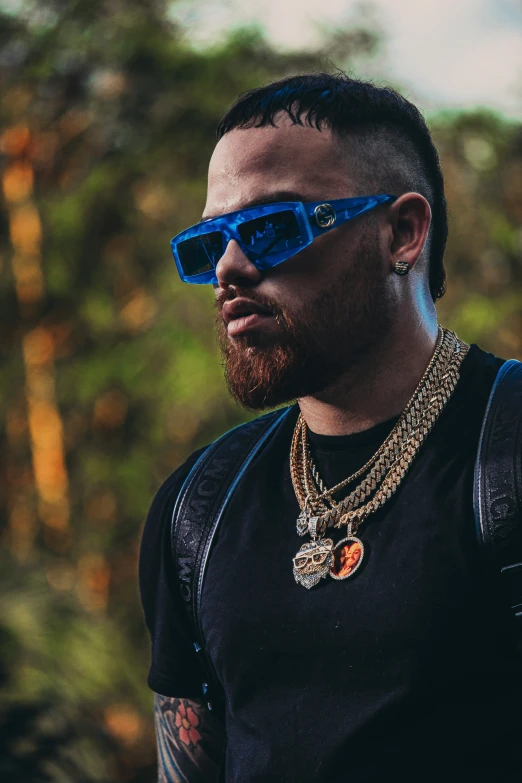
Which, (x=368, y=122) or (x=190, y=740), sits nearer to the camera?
(x=368, y=122)

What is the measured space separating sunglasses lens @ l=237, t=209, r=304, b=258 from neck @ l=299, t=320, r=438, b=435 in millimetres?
265

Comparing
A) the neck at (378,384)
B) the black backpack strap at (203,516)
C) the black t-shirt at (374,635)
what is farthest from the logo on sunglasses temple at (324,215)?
the black backpack strap at (203,516)

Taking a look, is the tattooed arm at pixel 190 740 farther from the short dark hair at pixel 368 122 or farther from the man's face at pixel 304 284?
the short dark hair at pixel 368 122

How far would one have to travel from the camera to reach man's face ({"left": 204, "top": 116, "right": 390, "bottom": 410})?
1795 mm

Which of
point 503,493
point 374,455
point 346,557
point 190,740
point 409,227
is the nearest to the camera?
point 503,493

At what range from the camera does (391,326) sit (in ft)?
6.02

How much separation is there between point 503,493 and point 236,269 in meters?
0.69

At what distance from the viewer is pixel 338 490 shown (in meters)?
1.82

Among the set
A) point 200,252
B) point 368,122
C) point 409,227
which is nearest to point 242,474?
point 200,252

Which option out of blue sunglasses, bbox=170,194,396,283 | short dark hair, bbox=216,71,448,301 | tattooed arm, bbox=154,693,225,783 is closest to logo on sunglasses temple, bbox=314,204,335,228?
blue sunglasses, bbox=170,194,396,283

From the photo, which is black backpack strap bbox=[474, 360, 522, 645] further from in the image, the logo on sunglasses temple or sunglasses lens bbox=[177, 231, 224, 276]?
sunglasses lens bbox=[177, 231, 224, 276]

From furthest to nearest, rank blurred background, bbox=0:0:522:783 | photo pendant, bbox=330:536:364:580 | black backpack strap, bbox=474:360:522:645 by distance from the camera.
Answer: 1. blurred background, bbox=0:0:522:783
2. photo pendant, bbox=330:536:364:580
3. black backpack strap, bbox=474:360:522:645

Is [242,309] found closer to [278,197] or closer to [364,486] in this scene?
[278,197]

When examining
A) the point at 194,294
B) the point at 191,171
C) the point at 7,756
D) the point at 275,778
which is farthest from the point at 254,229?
the point at 191,171
